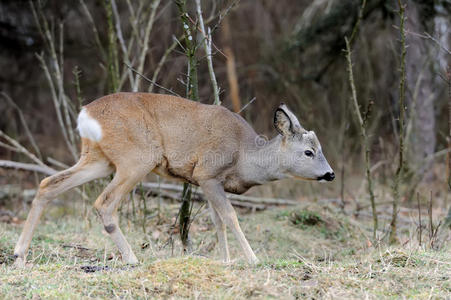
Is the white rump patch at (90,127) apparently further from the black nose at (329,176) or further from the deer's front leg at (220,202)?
the black nose at (329,176)

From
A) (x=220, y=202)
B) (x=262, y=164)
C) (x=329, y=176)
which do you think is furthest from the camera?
(x=262, y=164)

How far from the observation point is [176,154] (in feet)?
21.3

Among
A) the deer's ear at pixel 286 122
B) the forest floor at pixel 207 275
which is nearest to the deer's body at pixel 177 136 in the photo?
the deer's ear at pixel 286 122

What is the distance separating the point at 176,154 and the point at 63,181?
122 centimetres

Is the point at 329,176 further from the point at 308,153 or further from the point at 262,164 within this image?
the point at 262,164

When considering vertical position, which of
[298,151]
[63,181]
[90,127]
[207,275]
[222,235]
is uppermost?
[90,127]

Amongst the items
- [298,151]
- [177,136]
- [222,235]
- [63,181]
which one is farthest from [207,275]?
[298,151]

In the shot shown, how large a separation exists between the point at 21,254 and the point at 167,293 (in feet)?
6.97

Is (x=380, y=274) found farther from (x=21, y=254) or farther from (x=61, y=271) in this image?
(x=21, y=254)

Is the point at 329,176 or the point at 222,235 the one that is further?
the point at 222,235

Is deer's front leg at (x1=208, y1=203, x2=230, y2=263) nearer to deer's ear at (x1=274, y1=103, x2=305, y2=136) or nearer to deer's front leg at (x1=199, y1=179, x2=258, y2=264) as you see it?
deer's front leg at (x1=199, y1=179, x2=258, y2=264)

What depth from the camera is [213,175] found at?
6.51 m

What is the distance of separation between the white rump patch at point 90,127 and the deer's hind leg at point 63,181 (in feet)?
0.45

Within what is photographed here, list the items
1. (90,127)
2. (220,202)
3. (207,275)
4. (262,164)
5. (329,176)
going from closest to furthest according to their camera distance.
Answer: (207,275) < (90,127) < (220,202) < (329,176) < (262,164)
